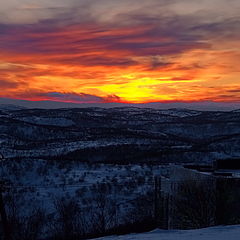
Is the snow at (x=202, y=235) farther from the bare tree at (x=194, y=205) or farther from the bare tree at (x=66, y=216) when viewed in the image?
the bare tree at (x=66, y=216)

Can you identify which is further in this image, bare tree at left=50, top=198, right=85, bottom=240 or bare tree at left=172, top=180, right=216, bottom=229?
bare tree at left=50, top=198, right=85, bottom=240

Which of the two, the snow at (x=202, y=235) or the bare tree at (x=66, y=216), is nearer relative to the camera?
the snow at (x=202, y=235)

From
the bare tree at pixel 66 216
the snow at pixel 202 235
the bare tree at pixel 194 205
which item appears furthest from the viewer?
the bare tree at pixel 66 216

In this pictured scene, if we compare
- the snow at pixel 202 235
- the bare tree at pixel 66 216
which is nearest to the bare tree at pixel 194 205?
the snow at pixel 202 235

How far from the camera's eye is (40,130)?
18662 cm

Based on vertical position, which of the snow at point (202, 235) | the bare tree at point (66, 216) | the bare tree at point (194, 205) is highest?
the snow at point (202, 235)

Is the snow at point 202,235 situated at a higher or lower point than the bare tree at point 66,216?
higher

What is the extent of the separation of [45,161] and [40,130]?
88.5 m

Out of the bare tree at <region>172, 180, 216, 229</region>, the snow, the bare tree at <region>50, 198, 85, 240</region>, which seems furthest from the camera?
the bare tree at <region>50, 198, 85, 240</region>

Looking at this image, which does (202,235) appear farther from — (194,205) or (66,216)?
(66,216)

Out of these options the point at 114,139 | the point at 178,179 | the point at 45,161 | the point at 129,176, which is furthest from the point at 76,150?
the point at 178,179

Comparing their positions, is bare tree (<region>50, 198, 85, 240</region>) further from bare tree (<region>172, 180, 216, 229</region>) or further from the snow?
the snow

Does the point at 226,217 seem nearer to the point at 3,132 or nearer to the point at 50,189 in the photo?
the point at 50,189

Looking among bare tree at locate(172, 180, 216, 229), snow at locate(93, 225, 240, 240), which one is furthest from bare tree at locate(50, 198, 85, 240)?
snow at locate(93, 225, 240, 240)
